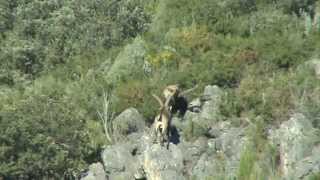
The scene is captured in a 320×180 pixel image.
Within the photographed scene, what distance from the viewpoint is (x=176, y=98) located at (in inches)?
1282

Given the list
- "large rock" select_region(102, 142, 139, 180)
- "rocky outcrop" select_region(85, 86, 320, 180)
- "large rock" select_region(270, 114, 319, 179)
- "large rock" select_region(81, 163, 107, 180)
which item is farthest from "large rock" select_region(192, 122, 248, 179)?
"large rock" select_region(81, 163, 107, 180)

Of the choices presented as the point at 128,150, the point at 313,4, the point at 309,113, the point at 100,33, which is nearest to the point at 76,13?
the point at 100,33

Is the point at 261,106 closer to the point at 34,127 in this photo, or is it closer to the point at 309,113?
the point at 309,113

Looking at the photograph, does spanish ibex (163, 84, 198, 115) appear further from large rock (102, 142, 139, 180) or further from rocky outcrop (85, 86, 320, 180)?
large rock (102, 142, 139, 180)

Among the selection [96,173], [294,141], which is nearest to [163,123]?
[96,173]

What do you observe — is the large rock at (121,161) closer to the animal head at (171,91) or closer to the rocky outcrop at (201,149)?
the rocky outcrop at (201,149)

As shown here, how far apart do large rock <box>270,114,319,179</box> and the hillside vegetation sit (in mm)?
569

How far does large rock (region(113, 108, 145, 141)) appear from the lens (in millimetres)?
32188

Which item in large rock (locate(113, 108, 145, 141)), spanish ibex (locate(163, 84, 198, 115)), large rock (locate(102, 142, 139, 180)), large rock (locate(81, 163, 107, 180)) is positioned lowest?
large rock (locate(81, 163, 107, 180))

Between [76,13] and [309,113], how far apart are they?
19.5 m

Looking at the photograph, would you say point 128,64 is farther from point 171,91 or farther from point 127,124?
point 171,91

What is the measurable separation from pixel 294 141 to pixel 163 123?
4.97 m

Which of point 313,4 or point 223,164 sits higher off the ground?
point 313,4

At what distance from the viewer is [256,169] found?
92.8ft
